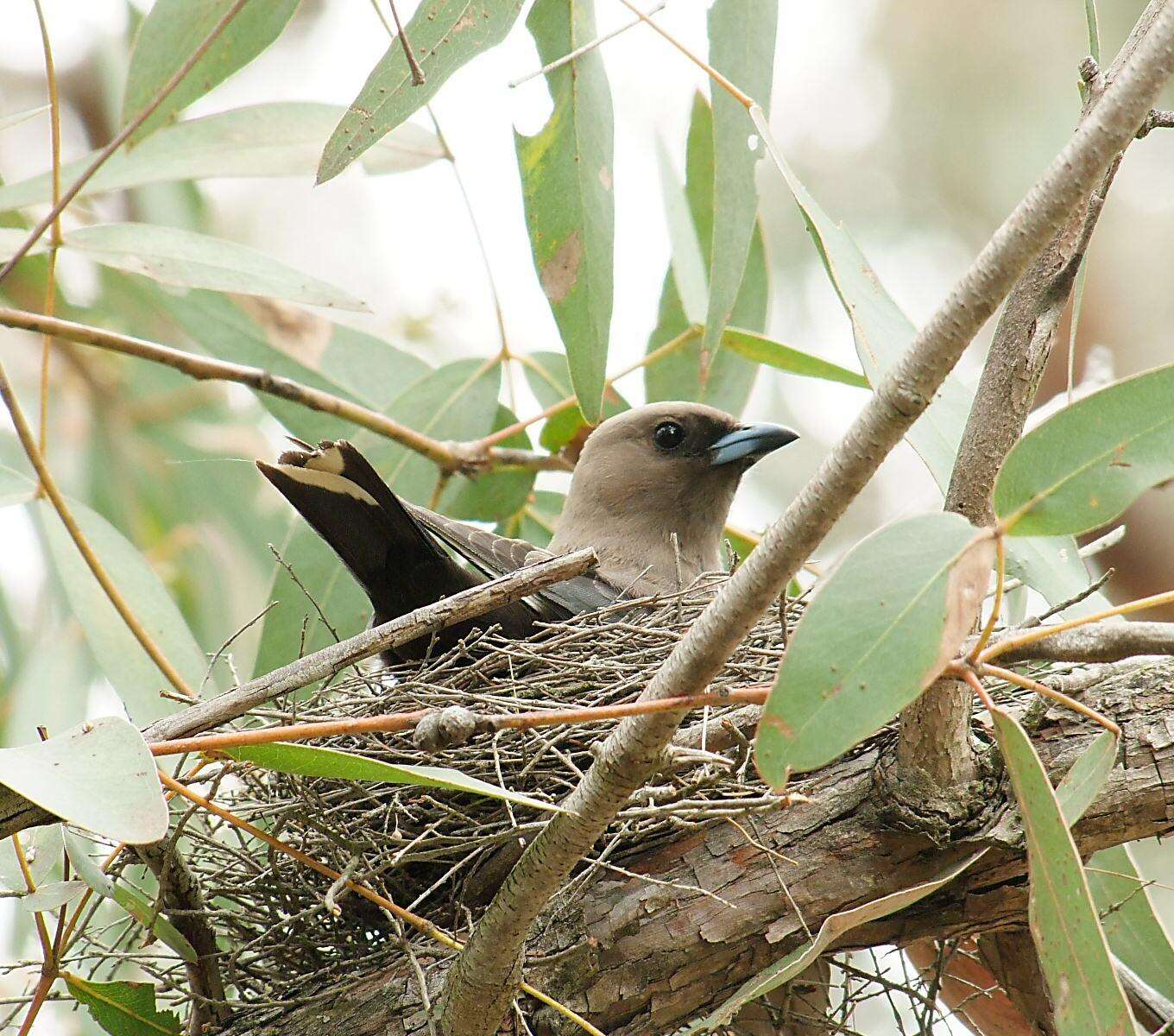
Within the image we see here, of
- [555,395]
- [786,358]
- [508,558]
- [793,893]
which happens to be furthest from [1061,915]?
[555,395]

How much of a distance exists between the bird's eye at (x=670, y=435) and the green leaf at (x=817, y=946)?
5.71ft

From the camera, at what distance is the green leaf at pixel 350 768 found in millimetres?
1736

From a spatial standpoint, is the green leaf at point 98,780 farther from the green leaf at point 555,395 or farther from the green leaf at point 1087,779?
the green leaf at point 555,395

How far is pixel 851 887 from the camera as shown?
2184 mm

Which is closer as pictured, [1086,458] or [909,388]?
[909,388]

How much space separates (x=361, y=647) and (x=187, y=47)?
1.69 metres

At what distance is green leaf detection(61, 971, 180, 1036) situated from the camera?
2.32m

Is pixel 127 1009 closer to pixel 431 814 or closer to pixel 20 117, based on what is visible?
pixel 431 814

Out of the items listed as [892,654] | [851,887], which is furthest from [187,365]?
[892,654]

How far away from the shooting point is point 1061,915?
1.60 metres

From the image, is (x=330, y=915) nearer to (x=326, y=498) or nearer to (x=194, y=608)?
(x=326, y=498)

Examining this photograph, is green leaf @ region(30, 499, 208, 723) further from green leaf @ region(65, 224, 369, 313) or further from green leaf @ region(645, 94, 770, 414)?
green leaf @ region(645, 94, 770, 414)

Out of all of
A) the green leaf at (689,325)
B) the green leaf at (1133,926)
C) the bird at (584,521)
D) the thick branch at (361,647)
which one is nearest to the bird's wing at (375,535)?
the bird at (584,521)

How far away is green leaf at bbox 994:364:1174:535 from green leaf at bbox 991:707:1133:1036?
0.24 meters
